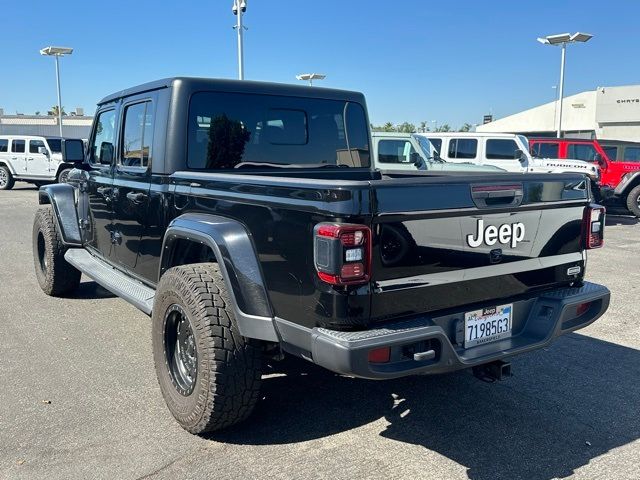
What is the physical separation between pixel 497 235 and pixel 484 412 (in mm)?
1252

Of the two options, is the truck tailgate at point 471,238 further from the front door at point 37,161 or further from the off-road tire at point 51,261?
the front door at point 37,161

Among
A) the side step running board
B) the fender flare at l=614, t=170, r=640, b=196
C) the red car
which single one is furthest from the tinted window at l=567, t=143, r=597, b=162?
the side step running board

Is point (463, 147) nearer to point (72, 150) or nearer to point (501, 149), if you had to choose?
point (501, 149)

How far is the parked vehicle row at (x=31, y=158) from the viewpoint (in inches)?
775

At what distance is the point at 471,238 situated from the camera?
2.86 meters

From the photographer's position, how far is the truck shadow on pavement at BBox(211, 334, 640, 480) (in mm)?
3092

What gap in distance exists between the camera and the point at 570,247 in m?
3.35

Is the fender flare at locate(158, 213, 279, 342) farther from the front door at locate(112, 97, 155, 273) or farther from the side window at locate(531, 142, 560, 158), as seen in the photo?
the side window at locate(531, 142, 560, 158)

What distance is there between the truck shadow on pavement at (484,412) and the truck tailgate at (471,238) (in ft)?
2.72

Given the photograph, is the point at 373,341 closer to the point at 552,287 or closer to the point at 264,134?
the point at 552,287

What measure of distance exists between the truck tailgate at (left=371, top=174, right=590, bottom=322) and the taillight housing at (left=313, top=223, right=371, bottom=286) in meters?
0.06

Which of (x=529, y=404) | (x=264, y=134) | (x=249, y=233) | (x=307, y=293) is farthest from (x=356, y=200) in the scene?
(x=529, y=404)

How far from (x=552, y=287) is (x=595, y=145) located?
1270cm

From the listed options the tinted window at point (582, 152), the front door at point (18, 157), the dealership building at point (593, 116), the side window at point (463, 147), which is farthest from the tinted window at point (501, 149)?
the dealership building at point (593, 116)
